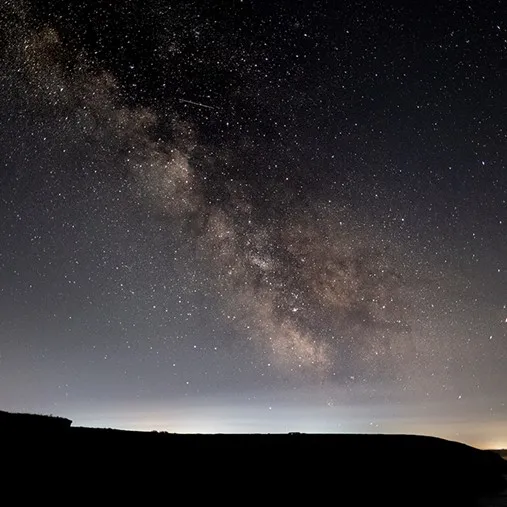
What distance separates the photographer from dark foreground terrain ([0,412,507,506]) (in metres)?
12.0

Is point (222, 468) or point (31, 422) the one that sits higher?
point (31, 422)

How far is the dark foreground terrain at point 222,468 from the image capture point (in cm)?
1202

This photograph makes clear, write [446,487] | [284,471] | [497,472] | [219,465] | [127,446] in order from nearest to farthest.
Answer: [127,446] < [219,465] < [284,471] < [446,487] < [497,472]

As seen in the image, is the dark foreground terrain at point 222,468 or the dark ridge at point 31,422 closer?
the dark foreground terrain at point 222,468

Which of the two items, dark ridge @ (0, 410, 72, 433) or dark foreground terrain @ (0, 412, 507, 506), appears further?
dark ridge @ (0, 410, 72, 433)

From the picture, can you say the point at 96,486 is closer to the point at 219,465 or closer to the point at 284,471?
the point at 219,465

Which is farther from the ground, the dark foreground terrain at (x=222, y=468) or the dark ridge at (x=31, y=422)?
the dark ridge at (x=31, y=422)

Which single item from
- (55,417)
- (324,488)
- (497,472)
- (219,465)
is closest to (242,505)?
(219,465)

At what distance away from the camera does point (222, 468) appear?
16.2 m

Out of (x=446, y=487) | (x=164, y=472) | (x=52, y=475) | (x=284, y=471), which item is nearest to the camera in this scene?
(x=52, y=475)

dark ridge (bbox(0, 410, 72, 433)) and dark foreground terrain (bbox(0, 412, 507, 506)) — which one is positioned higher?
dark ridge (bbox(0, 410, 72, 433))

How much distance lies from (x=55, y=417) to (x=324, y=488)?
10.9 meters

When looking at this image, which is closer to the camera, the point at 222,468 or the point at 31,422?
the point at 31,422

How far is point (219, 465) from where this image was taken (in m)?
16.3
